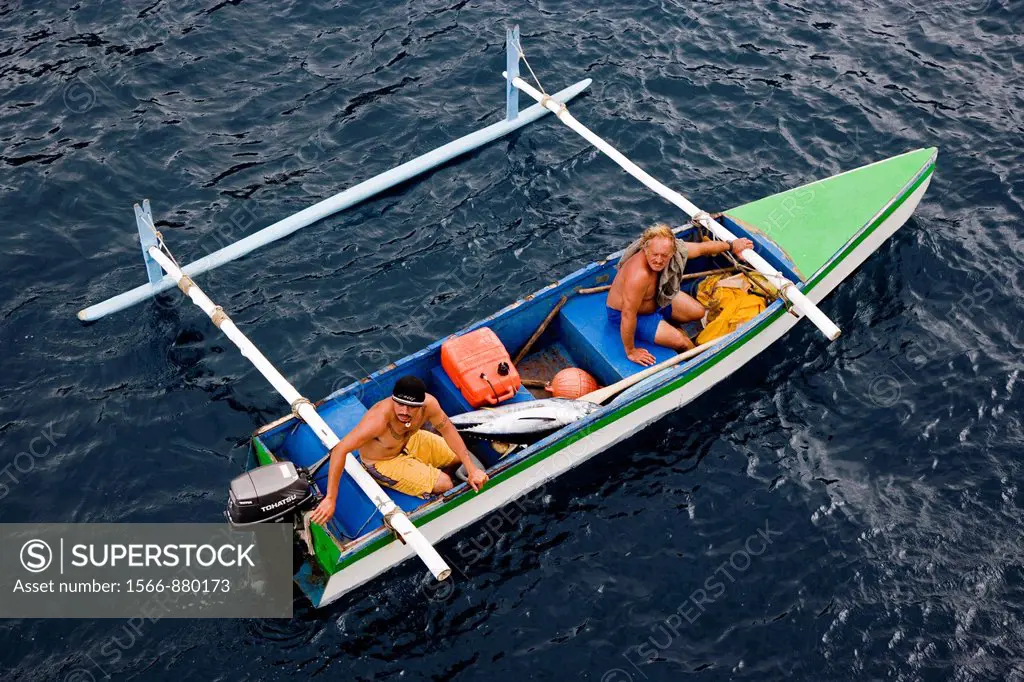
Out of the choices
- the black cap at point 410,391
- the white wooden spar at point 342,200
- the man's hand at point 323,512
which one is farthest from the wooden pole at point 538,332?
the white wooden spar at point 342,200

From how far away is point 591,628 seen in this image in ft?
46.4

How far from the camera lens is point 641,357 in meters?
16.3

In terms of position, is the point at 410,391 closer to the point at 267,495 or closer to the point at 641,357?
the point at 267,495

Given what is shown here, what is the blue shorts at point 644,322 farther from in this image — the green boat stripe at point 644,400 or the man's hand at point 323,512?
the man's hand at point 323,512

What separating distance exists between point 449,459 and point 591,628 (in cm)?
324

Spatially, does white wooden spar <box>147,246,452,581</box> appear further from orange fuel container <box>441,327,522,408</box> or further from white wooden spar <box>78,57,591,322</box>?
orange fuel container <box>441,327,522,408</box>

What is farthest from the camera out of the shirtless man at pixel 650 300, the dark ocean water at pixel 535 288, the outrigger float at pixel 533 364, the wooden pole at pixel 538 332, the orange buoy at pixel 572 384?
the wooden pole at pixel 538 332

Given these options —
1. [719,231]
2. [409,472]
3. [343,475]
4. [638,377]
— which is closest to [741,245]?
[719,231]

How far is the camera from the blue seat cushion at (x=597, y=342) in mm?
16391

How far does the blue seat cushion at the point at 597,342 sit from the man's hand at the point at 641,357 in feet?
0.28

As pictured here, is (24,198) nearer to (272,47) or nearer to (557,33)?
(272,47)

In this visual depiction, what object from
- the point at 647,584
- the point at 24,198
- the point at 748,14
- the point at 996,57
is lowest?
the point at 647,584

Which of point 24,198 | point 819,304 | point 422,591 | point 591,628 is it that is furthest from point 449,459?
point 24,198

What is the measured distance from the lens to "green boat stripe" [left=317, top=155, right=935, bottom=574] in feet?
44.7
